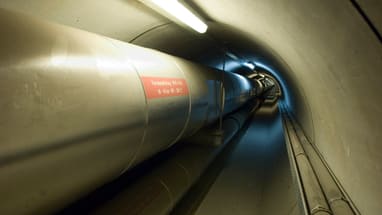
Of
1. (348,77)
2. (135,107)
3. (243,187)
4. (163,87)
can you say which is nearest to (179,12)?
(163,87)

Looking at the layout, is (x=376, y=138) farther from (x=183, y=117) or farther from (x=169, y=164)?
(x=169, y=164)

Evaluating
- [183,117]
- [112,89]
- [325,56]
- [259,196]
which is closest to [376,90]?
[325,56]

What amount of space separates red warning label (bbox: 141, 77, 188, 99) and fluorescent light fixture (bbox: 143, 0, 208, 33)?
472 mm

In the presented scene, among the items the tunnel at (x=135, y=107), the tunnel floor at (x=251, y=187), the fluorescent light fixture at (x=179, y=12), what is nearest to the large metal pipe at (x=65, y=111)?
the tunnel at (x=135, y=107)

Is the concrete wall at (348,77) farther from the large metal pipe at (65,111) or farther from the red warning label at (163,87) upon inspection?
the large metal pipe at (65,111)

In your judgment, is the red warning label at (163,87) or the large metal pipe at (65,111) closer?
the large metal pipe at (65,111)

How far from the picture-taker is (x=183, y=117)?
2256mm

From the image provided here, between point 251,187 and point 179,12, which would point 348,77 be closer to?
point 179,12

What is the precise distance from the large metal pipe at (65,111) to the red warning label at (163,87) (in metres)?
0.01

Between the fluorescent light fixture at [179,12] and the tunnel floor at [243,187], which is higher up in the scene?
the fluorescent light fixture at [179,12]

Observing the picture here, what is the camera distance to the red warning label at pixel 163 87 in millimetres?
1675

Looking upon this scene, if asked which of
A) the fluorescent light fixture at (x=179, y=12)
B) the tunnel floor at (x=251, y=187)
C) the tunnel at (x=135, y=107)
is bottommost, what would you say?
the tunnel floor at (x=251, y=187)

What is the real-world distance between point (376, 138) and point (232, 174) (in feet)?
9.12

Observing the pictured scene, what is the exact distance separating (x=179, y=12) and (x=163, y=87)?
613mm
